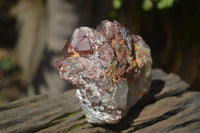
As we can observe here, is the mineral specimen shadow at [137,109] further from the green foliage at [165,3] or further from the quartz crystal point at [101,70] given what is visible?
the green foliage at [165,3]

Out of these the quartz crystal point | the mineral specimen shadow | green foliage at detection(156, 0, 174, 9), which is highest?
green foliage at detection(156, 0, 174, 9)

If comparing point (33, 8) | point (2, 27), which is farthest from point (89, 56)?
point (2, 27)

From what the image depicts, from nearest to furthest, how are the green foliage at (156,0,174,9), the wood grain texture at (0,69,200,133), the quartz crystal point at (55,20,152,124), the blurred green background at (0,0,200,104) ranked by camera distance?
the quartz crystal point at (55,20,152,124)
the wood grain texture at (0,69,200,133)
the green foliage at (156,0,174,9)
the blurred green background at (0,0,200,104)

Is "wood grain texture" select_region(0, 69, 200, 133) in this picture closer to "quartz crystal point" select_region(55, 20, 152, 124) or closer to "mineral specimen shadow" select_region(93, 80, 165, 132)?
"mineral specimen shadow" select_region(93, 80, 165, 132)

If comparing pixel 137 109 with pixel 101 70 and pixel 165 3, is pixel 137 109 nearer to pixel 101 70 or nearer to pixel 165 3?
pixel 101 70

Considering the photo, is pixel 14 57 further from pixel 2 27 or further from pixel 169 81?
pixel 169 81

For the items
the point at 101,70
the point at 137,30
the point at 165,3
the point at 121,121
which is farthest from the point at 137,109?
the point at 137,30

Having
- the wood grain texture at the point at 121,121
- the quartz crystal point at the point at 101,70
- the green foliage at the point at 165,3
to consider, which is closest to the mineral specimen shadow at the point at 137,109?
the wood grain texture at the point at 121,121

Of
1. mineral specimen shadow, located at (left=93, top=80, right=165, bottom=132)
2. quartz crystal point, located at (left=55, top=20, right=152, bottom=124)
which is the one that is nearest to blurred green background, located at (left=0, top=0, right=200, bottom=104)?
mineral specimen shadow, located at (left=93, top=80, right=165, bottom=132)
